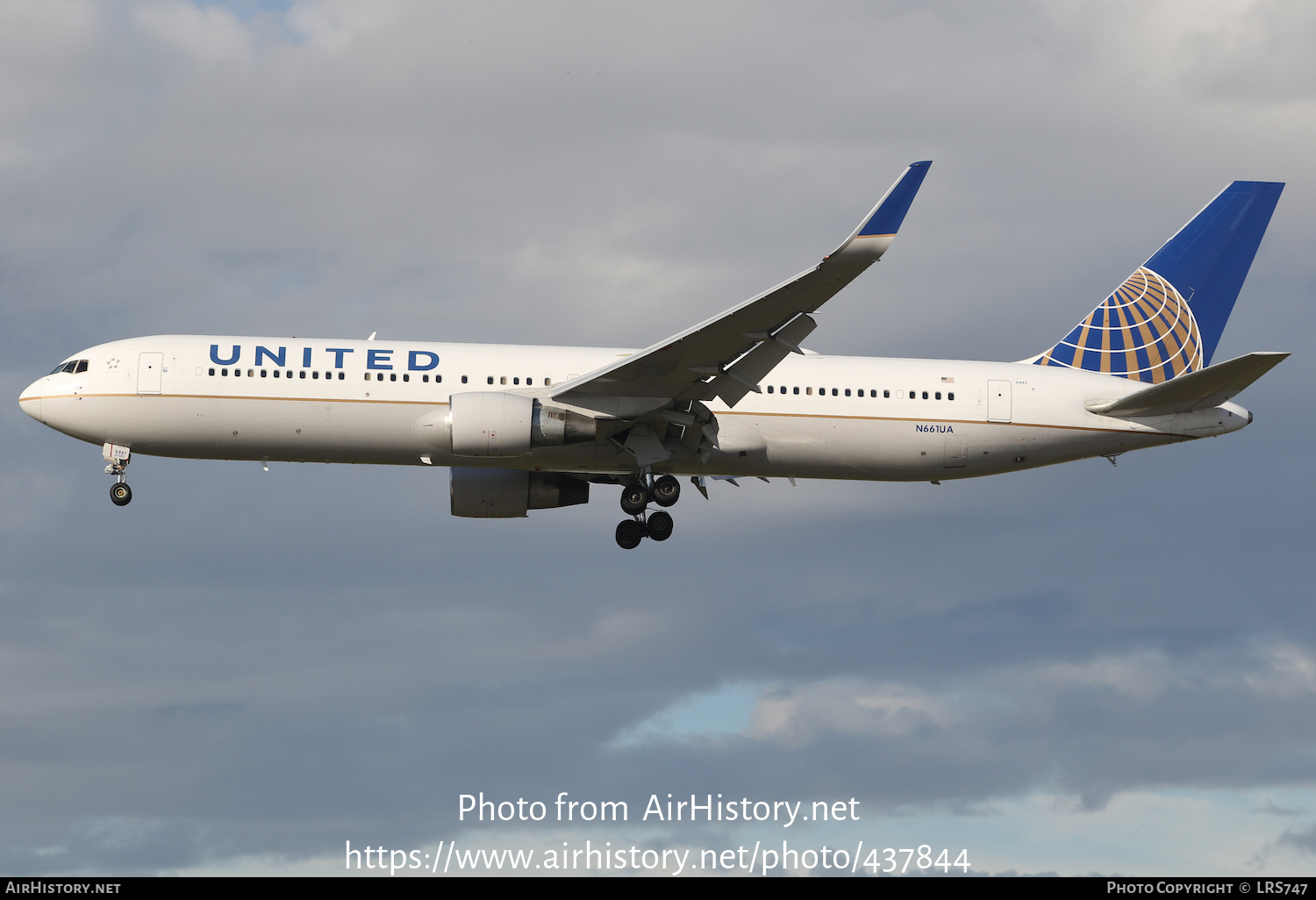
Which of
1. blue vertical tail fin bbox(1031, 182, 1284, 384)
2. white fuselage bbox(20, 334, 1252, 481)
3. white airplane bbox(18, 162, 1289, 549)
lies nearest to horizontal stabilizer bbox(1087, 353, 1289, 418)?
white airplane bbox(18, 162, 1289, 549)

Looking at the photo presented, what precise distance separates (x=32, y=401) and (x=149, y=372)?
3343mm

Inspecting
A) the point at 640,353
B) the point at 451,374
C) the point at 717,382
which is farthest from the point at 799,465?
the point at 451,374

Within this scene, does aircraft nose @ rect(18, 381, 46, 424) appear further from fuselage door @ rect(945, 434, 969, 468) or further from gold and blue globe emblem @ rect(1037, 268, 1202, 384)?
gold and blue globe emblem @ rect(1037, 268, 1202, 384)

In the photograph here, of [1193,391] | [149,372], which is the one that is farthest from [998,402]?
[149,372]

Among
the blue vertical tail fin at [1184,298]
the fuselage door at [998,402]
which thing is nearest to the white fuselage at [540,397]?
the fuselage door at [998,402]

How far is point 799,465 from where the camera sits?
35938 millimetres

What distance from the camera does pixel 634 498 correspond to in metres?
36.7

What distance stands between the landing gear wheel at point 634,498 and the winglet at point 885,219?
10.5 metres

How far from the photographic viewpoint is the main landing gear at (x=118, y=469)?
3500 centimetres

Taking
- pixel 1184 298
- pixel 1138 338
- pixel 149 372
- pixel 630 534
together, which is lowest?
pixel 630 534

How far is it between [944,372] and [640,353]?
29.6ft

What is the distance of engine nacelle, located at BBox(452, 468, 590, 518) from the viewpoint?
3775 cm

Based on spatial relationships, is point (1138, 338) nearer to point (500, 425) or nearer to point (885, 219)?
point (885, 219)

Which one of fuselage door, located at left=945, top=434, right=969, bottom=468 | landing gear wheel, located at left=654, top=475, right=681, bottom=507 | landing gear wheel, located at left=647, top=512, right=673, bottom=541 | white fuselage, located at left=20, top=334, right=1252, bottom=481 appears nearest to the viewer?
white fuselage, located at left=20, top=334, right=1252, bottom=481
